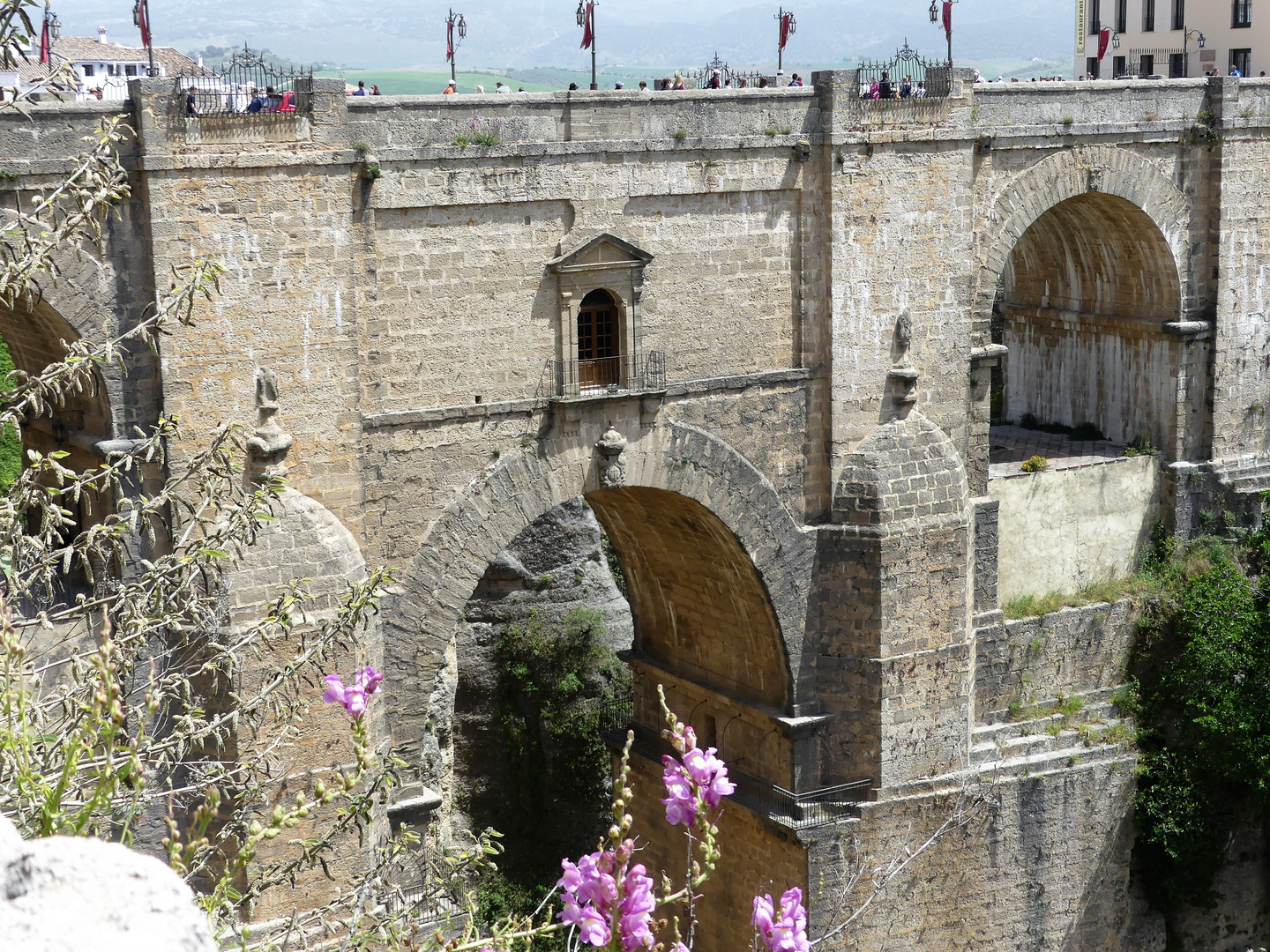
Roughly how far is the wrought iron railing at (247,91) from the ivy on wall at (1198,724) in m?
15.5

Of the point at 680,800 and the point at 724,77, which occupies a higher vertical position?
the point at 724,77

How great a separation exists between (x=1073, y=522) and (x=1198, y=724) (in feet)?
11.9

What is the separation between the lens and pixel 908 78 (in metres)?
22.3

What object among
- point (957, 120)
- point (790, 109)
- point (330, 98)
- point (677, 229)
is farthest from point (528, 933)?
point (957, 120)

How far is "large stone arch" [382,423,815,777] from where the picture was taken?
19281 millimetres

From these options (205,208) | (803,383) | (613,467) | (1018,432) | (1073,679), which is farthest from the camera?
(1018,432)

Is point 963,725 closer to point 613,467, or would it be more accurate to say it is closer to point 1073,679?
point 1073,679

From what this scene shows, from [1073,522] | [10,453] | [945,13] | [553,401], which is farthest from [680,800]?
[10,453]

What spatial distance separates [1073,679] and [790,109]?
10058 millimetres

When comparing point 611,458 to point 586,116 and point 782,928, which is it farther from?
point 782,928

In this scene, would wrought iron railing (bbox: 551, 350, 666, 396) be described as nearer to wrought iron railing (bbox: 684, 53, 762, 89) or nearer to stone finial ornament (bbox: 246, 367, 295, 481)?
stone finial ornament (bbox: 246, 367, 295, 481)

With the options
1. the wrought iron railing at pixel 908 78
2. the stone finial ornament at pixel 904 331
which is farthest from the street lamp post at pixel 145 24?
the stone finial ornament at pixel 904 331

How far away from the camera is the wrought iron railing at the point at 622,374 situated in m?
20.7

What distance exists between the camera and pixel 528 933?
27.0ft
